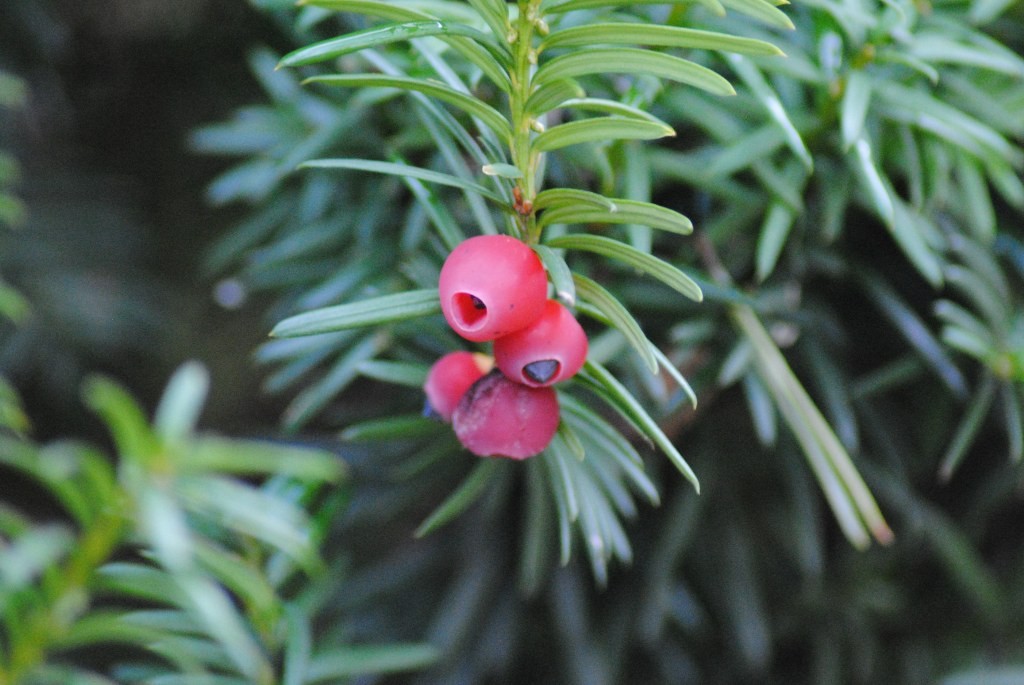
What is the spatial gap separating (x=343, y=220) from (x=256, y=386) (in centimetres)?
41

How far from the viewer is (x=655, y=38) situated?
392 millimetres

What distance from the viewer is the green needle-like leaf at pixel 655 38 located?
373 millimetres

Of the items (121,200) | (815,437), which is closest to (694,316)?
(815,437)

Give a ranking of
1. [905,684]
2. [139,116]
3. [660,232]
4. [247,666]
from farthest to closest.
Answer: [139,116]
[905,684]
[660,232]
[247,666]

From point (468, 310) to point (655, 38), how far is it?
15 cm

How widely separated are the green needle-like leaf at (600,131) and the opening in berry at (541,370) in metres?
0.10

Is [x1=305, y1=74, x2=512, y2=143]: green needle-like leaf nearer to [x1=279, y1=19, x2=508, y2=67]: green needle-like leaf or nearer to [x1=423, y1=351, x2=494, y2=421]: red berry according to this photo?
[x1=279, y1=19, x2=508, y2=67]: green needle-like leaf

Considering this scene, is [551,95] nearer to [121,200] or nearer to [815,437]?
[815,437]

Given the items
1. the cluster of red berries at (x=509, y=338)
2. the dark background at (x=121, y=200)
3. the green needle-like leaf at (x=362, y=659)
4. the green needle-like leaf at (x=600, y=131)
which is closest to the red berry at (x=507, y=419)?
the cluster of red berries at (x=509, y=338)

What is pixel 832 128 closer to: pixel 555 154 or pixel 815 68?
pixel 815 68

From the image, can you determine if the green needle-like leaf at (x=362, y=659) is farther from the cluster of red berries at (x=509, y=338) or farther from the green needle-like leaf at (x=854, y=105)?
the green needle-like leaf at (x=854, y=105)

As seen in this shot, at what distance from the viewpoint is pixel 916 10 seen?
604 mm

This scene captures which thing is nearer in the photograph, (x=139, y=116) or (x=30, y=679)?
(x=30, y=679)

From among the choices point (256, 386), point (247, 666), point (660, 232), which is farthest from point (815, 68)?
point (256, 386)
